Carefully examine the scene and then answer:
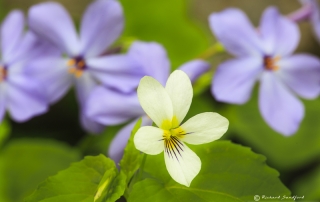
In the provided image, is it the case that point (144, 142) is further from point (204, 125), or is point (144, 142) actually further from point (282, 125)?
point (282, 125)

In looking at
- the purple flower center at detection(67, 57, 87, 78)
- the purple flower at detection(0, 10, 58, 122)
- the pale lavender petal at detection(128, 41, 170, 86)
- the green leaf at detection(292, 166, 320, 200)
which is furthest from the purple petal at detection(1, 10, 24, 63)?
the green leaf at detection(292, 166, 320, 200)

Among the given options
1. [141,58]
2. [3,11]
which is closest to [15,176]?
[141,58]

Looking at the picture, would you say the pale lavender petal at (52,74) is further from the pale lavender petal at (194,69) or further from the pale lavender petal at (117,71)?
the pale lavender petal at (194,69)

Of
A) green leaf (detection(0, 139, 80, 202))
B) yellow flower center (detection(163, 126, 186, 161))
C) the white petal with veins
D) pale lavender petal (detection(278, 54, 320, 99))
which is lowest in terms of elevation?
green leaf (detection(0, 139, 80, 202))

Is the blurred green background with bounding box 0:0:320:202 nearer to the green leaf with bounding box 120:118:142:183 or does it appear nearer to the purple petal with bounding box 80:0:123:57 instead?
the purple petal with bounding box 80:0:123:57

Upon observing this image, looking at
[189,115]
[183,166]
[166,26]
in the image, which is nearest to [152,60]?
[183,166]

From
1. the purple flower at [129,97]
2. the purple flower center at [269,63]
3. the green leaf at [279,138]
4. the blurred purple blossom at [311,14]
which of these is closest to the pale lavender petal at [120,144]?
the purple flower at [129,97]

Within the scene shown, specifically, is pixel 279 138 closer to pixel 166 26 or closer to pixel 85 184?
pixel 166 26
